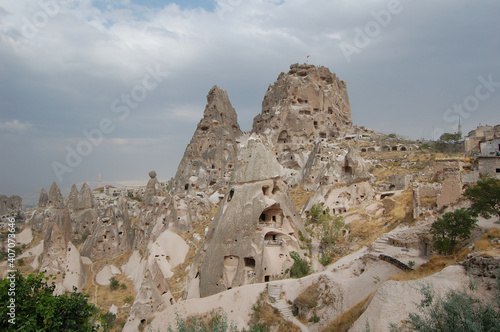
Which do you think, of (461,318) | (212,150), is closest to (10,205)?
(212,150)

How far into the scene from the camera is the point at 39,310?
29.0 ft

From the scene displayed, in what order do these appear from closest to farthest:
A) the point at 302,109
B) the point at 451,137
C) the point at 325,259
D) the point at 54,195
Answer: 1. the point at 325,259
2. the point at 54,195
3. the point at 451,137
4. the point at 302,109

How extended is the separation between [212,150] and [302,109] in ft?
55.0

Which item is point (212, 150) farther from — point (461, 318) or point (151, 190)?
point (461, 318)

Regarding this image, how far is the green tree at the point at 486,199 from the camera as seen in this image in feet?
43.2

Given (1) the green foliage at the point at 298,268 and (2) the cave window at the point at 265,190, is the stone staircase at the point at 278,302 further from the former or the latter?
(2) the cave window at the point at 265,190

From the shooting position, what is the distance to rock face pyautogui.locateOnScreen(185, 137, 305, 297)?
16547 mm

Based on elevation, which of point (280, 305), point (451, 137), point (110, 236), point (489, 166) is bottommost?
point (280, 305)

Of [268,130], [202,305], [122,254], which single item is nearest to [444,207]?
[202,305]

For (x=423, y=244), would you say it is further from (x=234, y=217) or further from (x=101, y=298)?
(x=101, y=298)

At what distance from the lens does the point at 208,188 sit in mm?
48125

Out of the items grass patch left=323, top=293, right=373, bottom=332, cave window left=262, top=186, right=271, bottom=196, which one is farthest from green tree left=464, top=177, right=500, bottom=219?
cave window left=262, top=186, right=271, bottom=196

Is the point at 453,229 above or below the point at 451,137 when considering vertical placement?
below

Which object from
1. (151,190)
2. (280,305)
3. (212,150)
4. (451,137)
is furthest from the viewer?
(451,137)
